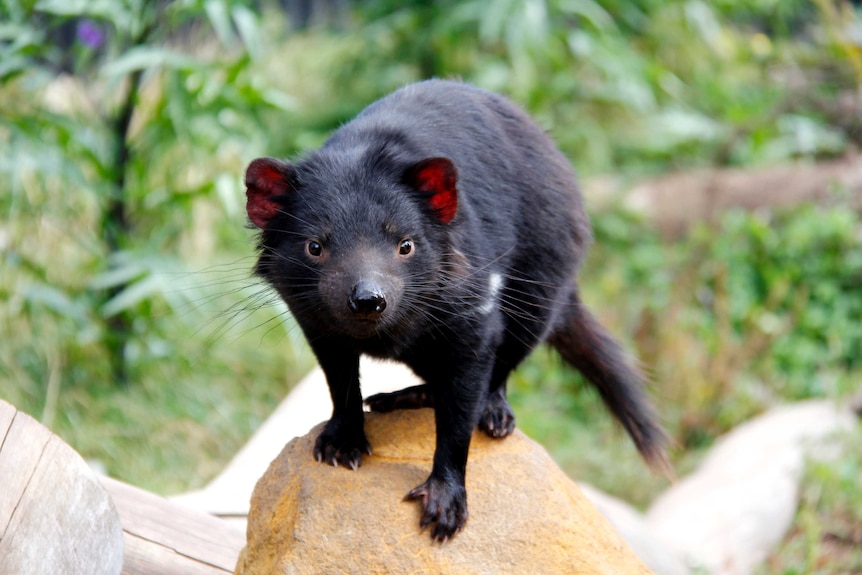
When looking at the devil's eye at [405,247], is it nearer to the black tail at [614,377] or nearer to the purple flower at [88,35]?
the black tail at [614,377]

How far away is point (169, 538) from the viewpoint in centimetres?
313

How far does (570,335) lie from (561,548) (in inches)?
49.3

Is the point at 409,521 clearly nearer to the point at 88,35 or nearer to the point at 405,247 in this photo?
the point at 405,247

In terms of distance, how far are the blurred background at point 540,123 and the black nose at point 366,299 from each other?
597mm

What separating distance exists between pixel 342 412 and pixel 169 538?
0.70m

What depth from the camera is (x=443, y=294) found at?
286 centimetres

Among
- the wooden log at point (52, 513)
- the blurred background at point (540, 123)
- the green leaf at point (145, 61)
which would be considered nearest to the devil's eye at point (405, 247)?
the blurred background at point (540, 123)

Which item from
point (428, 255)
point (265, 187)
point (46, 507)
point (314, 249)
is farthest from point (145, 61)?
point (46, 507)

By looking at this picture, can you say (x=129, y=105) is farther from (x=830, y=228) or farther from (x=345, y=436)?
(x=830, y=228)

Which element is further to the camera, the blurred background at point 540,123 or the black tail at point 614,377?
the blurred background at point 540,123

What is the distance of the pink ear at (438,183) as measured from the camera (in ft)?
9.11

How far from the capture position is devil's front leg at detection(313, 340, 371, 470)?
3.01 meters

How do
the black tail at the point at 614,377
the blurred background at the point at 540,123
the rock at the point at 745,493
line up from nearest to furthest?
1. the black tail at the point at 614,377
2. the rock at the point at 745,493
3. the blurred background at the point at 540,123

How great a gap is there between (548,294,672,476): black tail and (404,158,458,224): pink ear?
1.22 m
